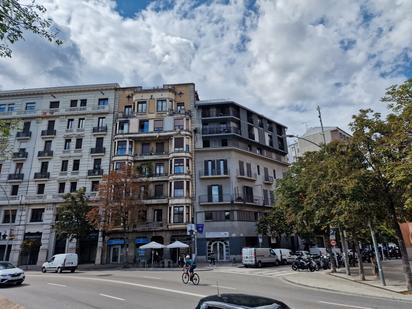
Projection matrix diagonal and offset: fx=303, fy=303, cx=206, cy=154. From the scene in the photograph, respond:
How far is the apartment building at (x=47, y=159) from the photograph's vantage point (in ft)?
130

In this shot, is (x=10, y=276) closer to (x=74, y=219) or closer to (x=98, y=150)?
(x=74, y=219)

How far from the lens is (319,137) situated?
63.2 metres

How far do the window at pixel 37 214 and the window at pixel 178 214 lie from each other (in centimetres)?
1815

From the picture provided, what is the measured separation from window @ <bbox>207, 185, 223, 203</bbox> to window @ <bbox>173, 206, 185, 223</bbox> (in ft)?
13.4

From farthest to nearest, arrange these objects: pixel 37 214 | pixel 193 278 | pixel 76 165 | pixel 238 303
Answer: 1. pixel 76 165
2. pixel 37 214
3. pixel 193 278
4. pixel 238 303

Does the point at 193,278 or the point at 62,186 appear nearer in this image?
the point at 193,278

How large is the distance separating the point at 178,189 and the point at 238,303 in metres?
35.7

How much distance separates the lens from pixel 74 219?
3503 cm

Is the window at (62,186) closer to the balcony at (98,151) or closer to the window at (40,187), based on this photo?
the window at (40,187)

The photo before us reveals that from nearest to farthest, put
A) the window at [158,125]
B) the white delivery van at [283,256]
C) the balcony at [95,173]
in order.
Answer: the white delivery van at [283,256] → the balcony at [95,173] → the window at [158,125]

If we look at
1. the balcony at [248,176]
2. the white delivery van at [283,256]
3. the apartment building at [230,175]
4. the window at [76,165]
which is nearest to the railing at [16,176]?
the window at [76,165]

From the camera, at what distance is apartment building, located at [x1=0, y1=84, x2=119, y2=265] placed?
1559 inches

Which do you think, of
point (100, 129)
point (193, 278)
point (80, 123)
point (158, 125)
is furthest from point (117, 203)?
point (193, 278)

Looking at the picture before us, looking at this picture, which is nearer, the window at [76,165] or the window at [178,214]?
the window at [178,214]
